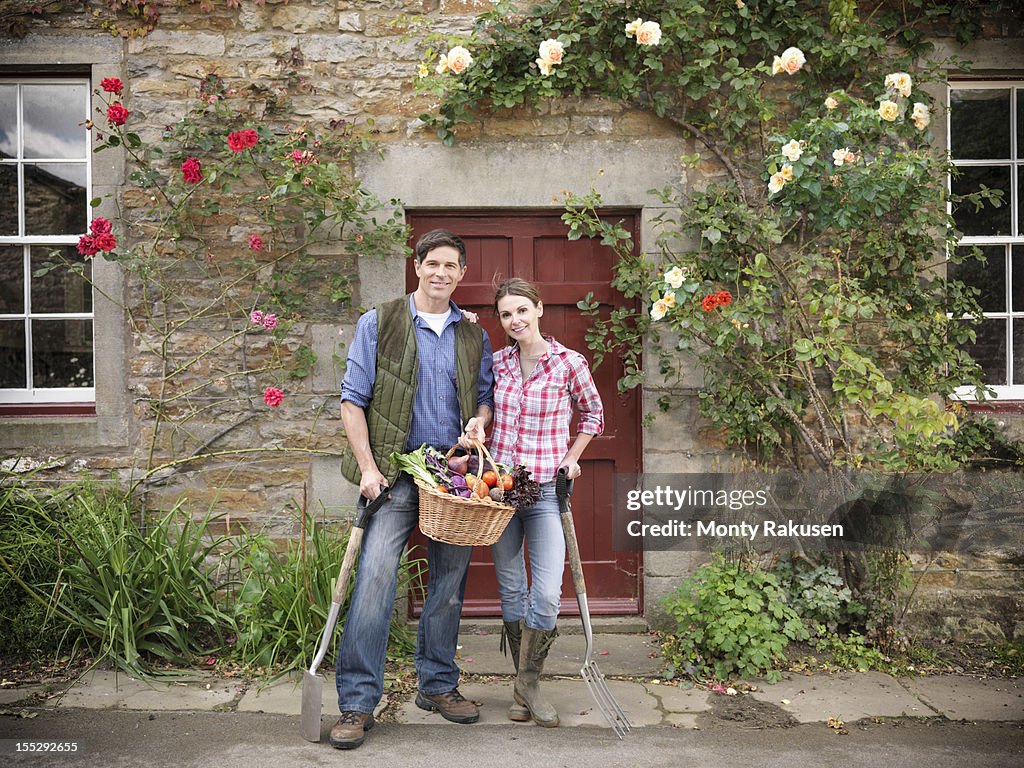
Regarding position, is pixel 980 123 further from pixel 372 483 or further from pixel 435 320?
pixel 372 483

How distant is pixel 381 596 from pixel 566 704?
1.10 m

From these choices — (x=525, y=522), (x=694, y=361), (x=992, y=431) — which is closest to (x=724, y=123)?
(x=694, y=361)

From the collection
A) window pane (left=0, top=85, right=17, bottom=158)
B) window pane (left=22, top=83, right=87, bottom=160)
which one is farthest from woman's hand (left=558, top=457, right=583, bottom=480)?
window pane (left=0, top=85, right=17, bottom=158)

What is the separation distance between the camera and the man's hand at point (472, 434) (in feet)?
11.7

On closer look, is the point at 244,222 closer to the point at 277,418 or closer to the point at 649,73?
the point at 277,418

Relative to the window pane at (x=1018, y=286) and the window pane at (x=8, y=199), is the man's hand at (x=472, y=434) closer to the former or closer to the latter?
the window pane at (x=8, y=199)

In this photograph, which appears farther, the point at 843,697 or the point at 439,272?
the point at 843,697

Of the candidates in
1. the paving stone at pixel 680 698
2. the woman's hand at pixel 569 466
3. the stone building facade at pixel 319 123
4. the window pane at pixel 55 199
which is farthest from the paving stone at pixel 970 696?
the window pane at pixel 55 199

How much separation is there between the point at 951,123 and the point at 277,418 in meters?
4.43

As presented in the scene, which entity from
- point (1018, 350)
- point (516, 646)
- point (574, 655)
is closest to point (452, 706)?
point (516, 646)

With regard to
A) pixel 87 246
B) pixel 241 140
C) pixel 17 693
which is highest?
pixel 241 140

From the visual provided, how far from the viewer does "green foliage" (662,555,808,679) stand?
4.41 m

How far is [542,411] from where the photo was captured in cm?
375

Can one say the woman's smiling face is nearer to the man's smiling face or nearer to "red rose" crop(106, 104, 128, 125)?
the man's smiling face
